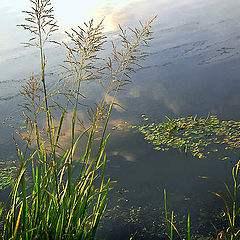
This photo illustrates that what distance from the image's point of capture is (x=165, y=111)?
4176mm

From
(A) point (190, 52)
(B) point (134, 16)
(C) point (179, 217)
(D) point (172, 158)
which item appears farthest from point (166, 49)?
(C) point (179, 217)

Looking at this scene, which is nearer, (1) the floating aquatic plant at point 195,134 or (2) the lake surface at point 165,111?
(2) the lake surface at point 165,111

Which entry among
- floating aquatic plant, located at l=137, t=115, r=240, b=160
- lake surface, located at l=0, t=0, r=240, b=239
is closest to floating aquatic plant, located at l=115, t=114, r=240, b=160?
floating aquatic plant, located at l=137, t=115, r=240, b=160

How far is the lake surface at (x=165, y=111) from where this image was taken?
2.35 m

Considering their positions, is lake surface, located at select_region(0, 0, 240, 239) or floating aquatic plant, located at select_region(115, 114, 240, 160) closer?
lake surface, located at select_region(0, 0, 240, 239)

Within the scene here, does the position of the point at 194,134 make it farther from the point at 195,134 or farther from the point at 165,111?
the point at 165,111

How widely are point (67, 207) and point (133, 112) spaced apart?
295cm

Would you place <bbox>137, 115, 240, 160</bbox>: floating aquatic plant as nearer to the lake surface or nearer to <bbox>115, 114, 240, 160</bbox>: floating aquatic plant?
<bbox>115, 114, 240, 160</bbox>: floating aquatic plant

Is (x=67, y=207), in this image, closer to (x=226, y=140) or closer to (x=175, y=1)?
(x=226, y=140)

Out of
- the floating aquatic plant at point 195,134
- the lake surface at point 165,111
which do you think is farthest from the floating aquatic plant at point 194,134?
the lake surface at point 165,111

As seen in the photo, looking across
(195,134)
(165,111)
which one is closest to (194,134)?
(195,134)

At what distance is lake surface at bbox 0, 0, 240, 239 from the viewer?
7.72ft

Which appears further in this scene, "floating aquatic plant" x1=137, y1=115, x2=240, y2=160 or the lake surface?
"floating aquatic plant" x1=137, y1=115, x2=240, y2=160

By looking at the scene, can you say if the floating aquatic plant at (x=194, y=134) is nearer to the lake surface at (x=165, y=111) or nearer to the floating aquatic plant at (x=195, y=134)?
the floating aquatic plant at (x=195, y=134)
